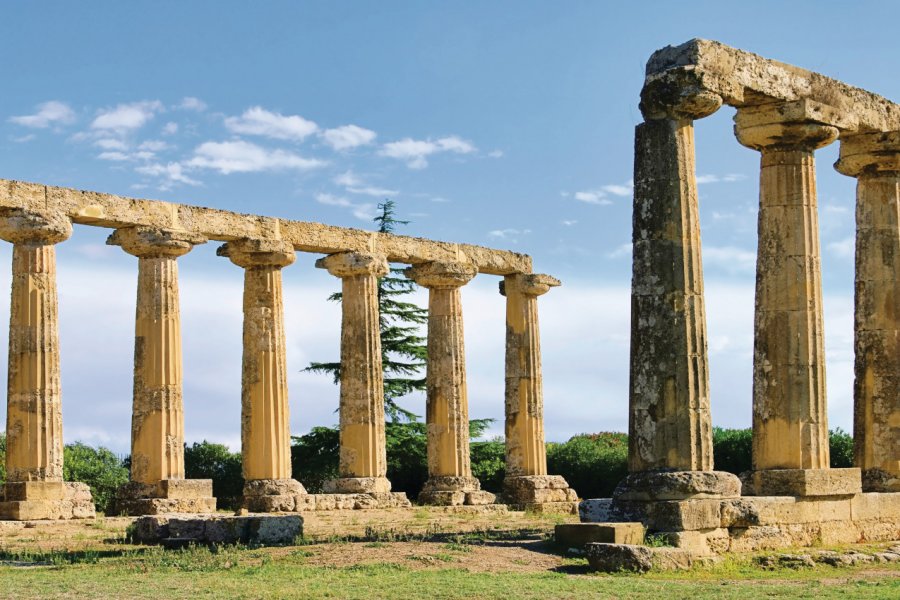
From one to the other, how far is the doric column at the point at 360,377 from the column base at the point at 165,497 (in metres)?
5.48

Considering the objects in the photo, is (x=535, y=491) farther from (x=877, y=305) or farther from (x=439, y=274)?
(x=877, y=305)

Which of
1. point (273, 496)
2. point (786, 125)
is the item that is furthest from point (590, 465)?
point (786, 125)

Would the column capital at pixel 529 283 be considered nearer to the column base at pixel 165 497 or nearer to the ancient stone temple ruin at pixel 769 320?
the column base at pixel 165 497

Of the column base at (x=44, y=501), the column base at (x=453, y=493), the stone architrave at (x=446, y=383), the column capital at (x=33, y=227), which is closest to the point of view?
the column base at (x=44, y=501)

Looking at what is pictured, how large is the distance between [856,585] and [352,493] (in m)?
20.6

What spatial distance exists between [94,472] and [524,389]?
1565cm

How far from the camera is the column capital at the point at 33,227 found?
32.9m

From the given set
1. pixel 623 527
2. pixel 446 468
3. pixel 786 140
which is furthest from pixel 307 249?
pixel 623 527

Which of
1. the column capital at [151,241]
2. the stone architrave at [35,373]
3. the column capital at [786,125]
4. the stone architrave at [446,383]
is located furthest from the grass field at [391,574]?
the stone architrave at [446,383]

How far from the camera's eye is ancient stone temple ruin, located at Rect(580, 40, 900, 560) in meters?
24.0

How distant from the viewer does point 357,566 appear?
2155cm

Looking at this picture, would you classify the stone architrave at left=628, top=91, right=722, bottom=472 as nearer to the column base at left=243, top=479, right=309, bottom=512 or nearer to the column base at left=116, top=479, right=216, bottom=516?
the column base at left=116, top=479, right=216, bottom=516

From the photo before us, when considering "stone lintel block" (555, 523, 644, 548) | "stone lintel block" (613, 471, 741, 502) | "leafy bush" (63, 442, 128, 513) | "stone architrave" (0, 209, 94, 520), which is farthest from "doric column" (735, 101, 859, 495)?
"leafy bush" (63, 442, 128, 513)

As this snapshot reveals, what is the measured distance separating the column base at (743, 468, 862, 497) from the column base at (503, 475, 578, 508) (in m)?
16.9
